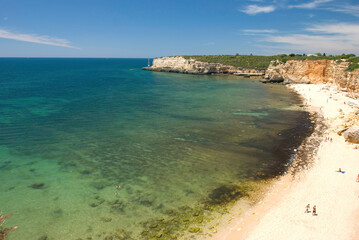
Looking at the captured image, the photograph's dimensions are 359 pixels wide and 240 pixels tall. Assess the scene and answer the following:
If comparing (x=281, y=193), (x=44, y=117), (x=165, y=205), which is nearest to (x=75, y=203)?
(x=165, y=205)

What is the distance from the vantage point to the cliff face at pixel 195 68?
11246 cm

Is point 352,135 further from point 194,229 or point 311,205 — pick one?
point 194,229

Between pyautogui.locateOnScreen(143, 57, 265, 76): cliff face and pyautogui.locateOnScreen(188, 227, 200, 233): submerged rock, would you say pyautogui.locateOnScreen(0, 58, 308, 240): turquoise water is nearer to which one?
pyautogui.locateOnScreen(188, 227, 200, 233): submerged rock

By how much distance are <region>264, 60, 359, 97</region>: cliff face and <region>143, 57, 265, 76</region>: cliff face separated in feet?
62.2

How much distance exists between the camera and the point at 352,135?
27.3m

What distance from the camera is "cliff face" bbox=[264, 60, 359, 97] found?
183 ft

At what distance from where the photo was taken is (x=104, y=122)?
35.5m

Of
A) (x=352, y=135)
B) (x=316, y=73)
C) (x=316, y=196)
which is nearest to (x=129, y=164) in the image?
(x=316, y=196)

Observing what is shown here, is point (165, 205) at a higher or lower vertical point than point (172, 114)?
lower

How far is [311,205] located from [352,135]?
16588 millimetres

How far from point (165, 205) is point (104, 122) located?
74.4 feet

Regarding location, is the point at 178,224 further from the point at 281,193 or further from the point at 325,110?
the point at 325,110

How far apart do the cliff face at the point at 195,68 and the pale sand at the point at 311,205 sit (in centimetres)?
9203

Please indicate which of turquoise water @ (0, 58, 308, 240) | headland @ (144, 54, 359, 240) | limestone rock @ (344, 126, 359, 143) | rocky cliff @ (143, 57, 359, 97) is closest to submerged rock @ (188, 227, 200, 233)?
turquoise water @ (0, 58, 308, 240)
